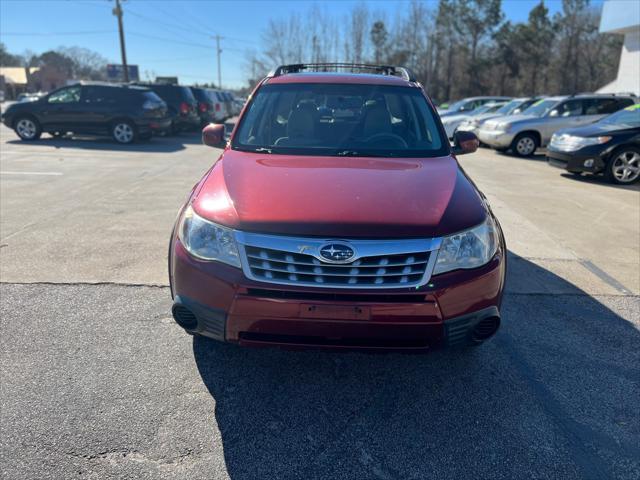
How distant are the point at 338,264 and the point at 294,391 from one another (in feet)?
3.01

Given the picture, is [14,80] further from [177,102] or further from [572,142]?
[572,142]

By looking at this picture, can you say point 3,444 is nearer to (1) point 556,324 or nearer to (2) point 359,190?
(2) point 359,190

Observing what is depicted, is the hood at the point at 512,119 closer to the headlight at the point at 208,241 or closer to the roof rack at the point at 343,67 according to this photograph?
the roof rack at the point at 343,67

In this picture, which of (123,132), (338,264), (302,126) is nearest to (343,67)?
(302,126)

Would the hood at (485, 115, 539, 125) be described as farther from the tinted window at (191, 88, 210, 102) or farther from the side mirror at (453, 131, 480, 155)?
the tinted window at (191, 88, 210, 102)

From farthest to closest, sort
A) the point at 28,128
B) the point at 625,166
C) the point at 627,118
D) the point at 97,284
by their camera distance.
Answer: the point at 28,128 < the point at 627,118 < the point at 625,166 < the point at 97,284

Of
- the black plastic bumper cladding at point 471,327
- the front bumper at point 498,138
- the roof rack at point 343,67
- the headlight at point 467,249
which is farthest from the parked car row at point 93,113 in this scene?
the black plastic bumper cladding at point 471,327

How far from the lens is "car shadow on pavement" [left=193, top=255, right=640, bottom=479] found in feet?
7.44

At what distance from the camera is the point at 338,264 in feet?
7.66

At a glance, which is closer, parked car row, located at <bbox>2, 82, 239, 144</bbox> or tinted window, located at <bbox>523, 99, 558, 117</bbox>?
tinted window, located at <bbox>523, 99, 558, 117</bbox>

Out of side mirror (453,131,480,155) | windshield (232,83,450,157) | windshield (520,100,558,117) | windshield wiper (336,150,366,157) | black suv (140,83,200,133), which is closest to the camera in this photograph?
windshield wiper (336,150,366,157)

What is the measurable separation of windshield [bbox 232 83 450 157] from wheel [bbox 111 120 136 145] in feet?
39.5

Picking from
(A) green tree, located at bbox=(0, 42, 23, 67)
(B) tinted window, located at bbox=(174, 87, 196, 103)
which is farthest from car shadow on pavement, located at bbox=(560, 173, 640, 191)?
(A) green tree, located at bbox=(0, 42, 23, 67)

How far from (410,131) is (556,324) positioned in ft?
6.13
